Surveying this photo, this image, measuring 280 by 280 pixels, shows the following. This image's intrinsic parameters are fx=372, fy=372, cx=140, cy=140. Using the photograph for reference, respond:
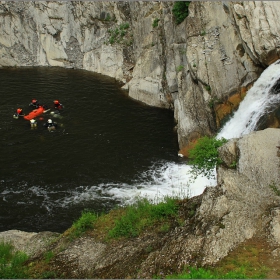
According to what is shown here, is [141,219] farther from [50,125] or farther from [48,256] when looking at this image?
[50,125]

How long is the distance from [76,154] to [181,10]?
44.9ft

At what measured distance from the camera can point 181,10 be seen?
28.7m

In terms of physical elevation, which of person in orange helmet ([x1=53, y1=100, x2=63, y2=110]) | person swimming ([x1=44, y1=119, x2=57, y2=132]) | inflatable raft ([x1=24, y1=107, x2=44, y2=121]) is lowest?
person swimming ([x1=44, y1=119, x2=57, y2=132])

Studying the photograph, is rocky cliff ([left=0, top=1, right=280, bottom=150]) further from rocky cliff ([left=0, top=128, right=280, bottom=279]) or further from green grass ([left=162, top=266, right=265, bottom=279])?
green grass ([left=162, top=266, right=265, bottom=279])

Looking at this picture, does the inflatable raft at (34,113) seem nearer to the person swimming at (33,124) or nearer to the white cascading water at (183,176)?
the person swimming at (33,124)

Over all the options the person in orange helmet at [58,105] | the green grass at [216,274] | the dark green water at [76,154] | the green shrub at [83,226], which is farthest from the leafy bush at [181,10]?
the green grass at [216,274]

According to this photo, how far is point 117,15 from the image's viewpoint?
42.5 m

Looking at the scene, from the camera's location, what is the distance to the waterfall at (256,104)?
21.6 m

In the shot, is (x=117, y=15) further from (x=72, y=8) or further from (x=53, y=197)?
(x=53, y=197)

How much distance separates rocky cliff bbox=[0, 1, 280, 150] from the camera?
23531 mm

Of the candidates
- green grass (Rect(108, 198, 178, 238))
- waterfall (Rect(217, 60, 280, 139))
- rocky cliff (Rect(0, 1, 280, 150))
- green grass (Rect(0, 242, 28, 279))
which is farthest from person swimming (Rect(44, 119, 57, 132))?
green grass (Rect(108, 198, 178, 238))

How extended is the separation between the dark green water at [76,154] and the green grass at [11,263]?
430 cm

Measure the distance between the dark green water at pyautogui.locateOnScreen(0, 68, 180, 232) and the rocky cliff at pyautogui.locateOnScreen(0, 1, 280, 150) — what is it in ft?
8.44

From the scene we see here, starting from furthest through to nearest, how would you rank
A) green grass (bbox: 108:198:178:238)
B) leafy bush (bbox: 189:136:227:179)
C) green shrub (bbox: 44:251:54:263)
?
1. leafy bush (bbox: 189:136:227:179)
2. green grass (bbox: 108:198:178:238)
3. green shrub (bbox: 44:251:54:263)
